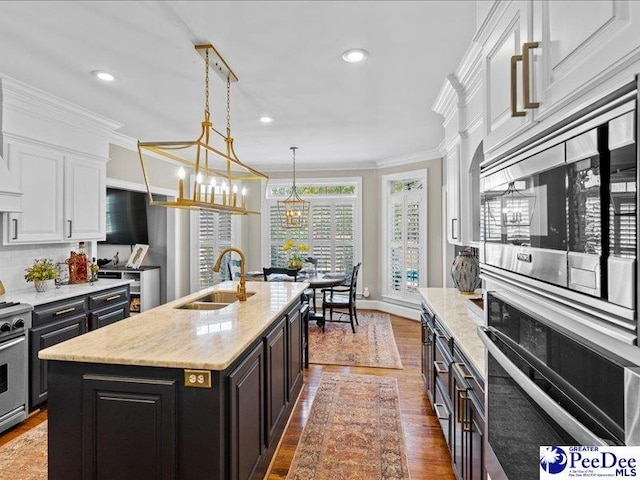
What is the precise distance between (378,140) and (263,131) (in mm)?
1644

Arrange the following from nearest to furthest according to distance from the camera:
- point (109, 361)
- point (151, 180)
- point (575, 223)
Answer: point (575, 223), point (109, 361), point (151, 180)

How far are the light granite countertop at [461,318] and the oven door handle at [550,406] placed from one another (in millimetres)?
356

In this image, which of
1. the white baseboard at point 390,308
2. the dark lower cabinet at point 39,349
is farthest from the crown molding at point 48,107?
the white baseboard at point 390,308

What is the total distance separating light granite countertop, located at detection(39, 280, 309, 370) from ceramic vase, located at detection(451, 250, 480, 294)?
1.62m

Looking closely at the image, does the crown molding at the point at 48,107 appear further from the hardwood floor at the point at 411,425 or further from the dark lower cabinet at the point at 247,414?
the hardwood floor at the point at 411,425

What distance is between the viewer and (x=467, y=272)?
331cm

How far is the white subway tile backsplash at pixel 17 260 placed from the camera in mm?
3471

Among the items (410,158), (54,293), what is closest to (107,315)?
(54,293)

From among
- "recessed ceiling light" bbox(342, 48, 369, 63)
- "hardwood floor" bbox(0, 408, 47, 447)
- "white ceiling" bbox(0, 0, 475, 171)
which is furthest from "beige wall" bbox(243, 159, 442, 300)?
"hardwood floor" bbox(0, 408, 47, 447)

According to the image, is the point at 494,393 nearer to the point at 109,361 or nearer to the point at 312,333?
the point at 109,361

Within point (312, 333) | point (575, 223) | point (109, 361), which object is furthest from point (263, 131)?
point (575, 223)

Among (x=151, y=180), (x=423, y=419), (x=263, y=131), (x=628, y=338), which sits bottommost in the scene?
(x=423, y=419)

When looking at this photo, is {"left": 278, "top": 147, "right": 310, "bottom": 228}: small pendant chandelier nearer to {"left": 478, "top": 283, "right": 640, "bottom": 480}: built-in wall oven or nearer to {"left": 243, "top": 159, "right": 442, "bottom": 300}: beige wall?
{"left": 243, "top": 159, "right": 442, "bottom": 300}: beige wall

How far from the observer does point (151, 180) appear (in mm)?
5652
